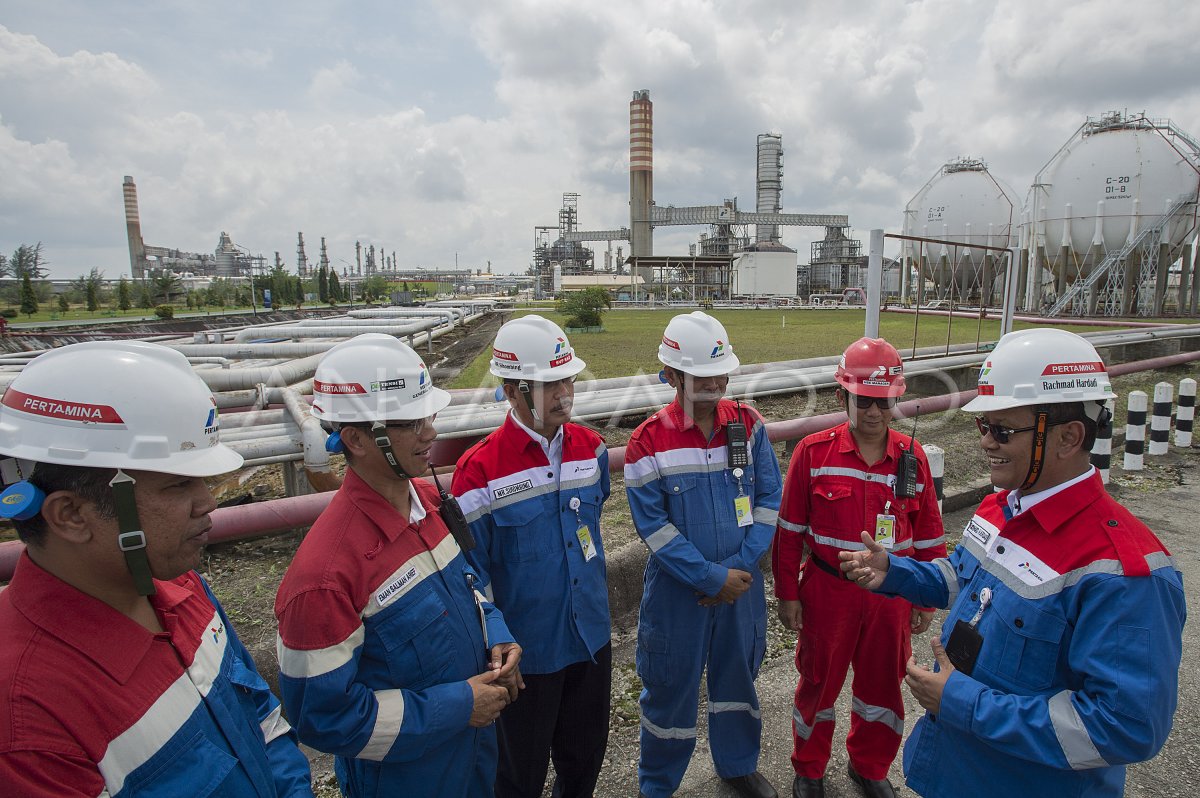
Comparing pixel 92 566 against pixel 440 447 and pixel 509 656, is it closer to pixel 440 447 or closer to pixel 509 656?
pixel 509 656

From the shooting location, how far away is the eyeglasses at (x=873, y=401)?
2.78 metres

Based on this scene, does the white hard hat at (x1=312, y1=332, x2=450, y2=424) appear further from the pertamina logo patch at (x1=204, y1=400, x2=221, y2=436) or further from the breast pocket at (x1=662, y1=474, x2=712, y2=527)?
the breast pocket at (x1=662, y1=474, x2=712, y2=527)

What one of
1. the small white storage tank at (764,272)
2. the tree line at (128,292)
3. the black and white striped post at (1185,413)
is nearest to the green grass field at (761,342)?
the black and white striped post at (1185,413)

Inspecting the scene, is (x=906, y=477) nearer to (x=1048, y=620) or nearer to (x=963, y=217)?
(x=1048, y=620)

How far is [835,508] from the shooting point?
2820 millimetres

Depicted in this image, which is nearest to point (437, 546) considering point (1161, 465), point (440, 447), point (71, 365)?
point (71, 365)

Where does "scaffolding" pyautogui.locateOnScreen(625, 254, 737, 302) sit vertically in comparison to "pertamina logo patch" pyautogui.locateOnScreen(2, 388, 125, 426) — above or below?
above

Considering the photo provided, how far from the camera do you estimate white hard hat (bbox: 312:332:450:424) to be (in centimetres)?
186

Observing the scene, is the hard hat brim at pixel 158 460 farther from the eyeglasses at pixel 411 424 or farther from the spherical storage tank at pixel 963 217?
the spherical storage tank at pixel 963 217

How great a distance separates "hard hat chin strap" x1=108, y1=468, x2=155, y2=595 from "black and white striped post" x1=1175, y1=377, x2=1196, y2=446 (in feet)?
31.1

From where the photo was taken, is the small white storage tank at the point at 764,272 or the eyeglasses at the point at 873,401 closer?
the eyeglasses at the point at 873,401

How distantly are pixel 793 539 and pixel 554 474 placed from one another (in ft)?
4.03

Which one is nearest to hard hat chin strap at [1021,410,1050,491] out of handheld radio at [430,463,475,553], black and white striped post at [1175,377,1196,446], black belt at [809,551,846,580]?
black belt at [809,551,846,580]

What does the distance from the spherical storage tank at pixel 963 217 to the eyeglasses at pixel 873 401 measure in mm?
32666
